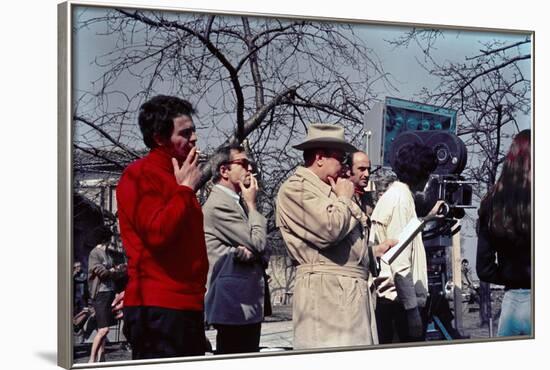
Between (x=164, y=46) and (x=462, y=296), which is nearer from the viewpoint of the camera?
(x=164, y=46)

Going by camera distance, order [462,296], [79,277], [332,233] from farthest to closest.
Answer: [462,296] → [332,233] → [79,277]

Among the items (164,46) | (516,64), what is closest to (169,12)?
(164,46)

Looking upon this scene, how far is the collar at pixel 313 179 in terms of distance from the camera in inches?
380

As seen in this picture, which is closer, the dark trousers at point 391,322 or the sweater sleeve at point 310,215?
the sweater sleeve at point 310,215

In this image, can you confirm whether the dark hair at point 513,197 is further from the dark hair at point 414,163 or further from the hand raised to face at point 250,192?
the hand raised to face at point 250,192

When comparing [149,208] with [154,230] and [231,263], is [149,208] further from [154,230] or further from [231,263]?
[231,263]

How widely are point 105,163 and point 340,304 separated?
190cm

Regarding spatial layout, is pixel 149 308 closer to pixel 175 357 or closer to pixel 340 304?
pixel 175 357

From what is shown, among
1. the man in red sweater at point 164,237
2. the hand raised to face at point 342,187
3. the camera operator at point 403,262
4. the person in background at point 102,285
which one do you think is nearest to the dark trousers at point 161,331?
the man in red sweater at point 164,237

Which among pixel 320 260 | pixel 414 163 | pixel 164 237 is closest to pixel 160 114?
pixel 164 237

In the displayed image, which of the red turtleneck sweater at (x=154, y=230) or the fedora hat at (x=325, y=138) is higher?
the fedora hat at (x=325, y=138)

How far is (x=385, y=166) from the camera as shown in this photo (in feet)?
32.9

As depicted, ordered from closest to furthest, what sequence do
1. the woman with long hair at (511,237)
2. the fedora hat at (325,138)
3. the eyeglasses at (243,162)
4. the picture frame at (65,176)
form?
the picture frame at (65,176) → the eyeglasses at (243,162) → the fedora hat at (325,138) → the woman with long hair at (511,237)

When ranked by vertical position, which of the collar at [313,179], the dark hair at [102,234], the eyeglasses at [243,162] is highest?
the eyeglasses at [243,162]
